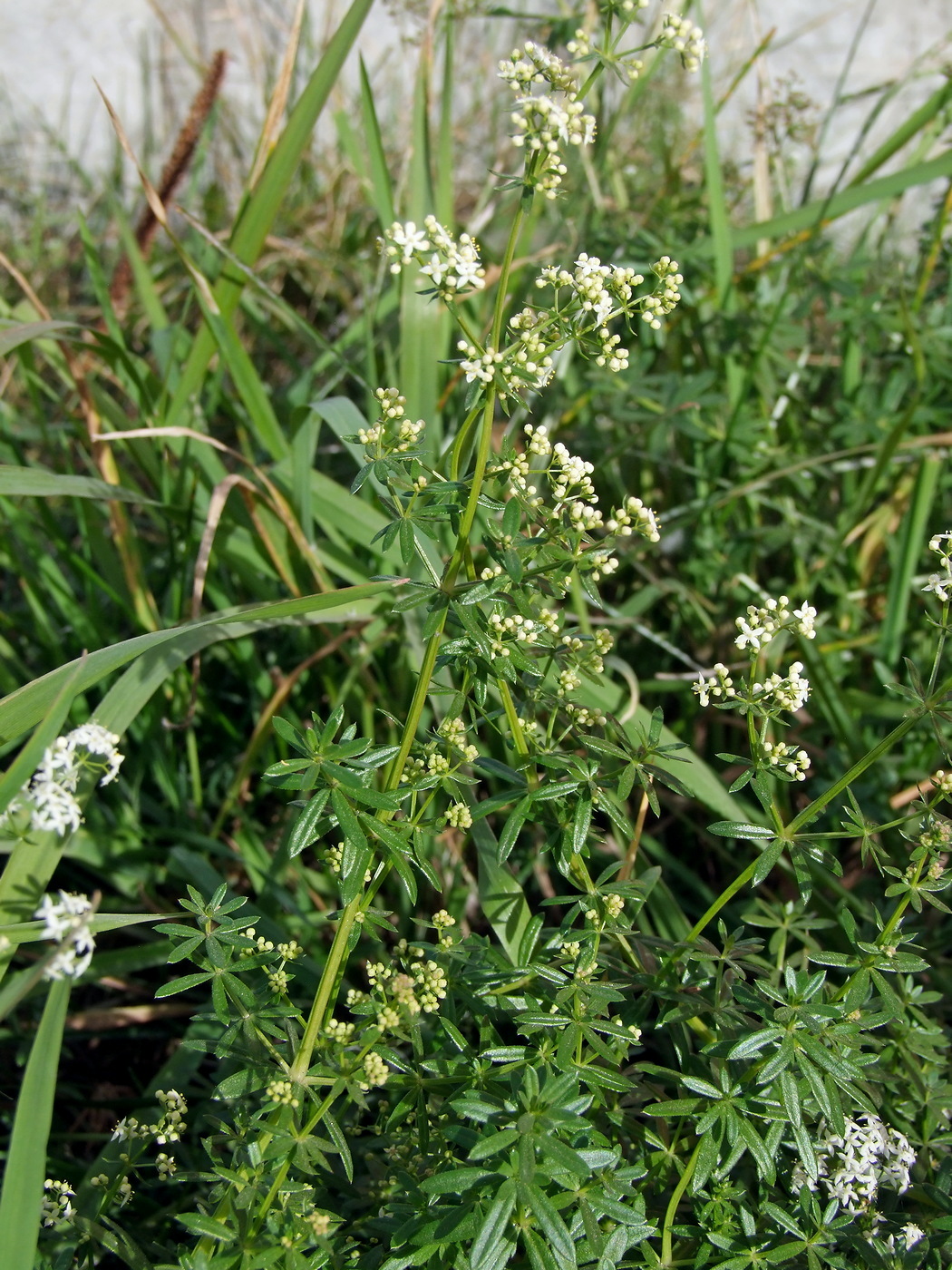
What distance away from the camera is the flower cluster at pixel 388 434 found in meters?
1.34

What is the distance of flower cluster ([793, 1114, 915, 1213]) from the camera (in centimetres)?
147

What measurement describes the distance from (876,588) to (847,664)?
0.91ft

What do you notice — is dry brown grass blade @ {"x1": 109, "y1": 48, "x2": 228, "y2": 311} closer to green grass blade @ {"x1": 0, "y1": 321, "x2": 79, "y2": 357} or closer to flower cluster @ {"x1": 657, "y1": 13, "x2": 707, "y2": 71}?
green grass blade @ {"x1": 0, "y1": 321, "x2": 79, "y2": 357}

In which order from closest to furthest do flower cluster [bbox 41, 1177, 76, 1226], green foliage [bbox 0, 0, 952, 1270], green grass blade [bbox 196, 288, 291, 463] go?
green foliage [bbox 0, 0, 952, 1270] < flower cluster [bbox 41, 1177, 76, 1226] < green grass blade [bbox 196, 288, 291, 463]

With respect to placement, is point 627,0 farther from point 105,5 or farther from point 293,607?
point 105,5

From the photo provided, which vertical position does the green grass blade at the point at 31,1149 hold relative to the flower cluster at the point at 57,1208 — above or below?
above

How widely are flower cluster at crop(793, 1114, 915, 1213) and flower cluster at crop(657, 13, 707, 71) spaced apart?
140 cm

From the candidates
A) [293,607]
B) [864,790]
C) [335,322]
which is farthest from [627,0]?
[335,322]

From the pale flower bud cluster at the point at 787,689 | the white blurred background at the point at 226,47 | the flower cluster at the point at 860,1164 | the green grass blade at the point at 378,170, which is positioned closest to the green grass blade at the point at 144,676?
the pale flower bud cluster at the point at 787,689

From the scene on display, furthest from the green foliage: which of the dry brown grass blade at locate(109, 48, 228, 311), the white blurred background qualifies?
the white blurred background

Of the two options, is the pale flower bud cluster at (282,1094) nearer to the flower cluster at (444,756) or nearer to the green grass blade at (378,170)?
the flower cluster at (444,756)

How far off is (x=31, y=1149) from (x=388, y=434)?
3.16 ft

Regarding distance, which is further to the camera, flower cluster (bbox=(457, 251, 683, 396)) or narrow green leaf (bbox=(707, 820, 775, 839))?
narrow green leaf (bbox=(707, 820, 775, 839))

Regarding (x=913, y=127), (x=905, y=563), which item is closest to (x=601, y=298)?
(x=905, y=563)
